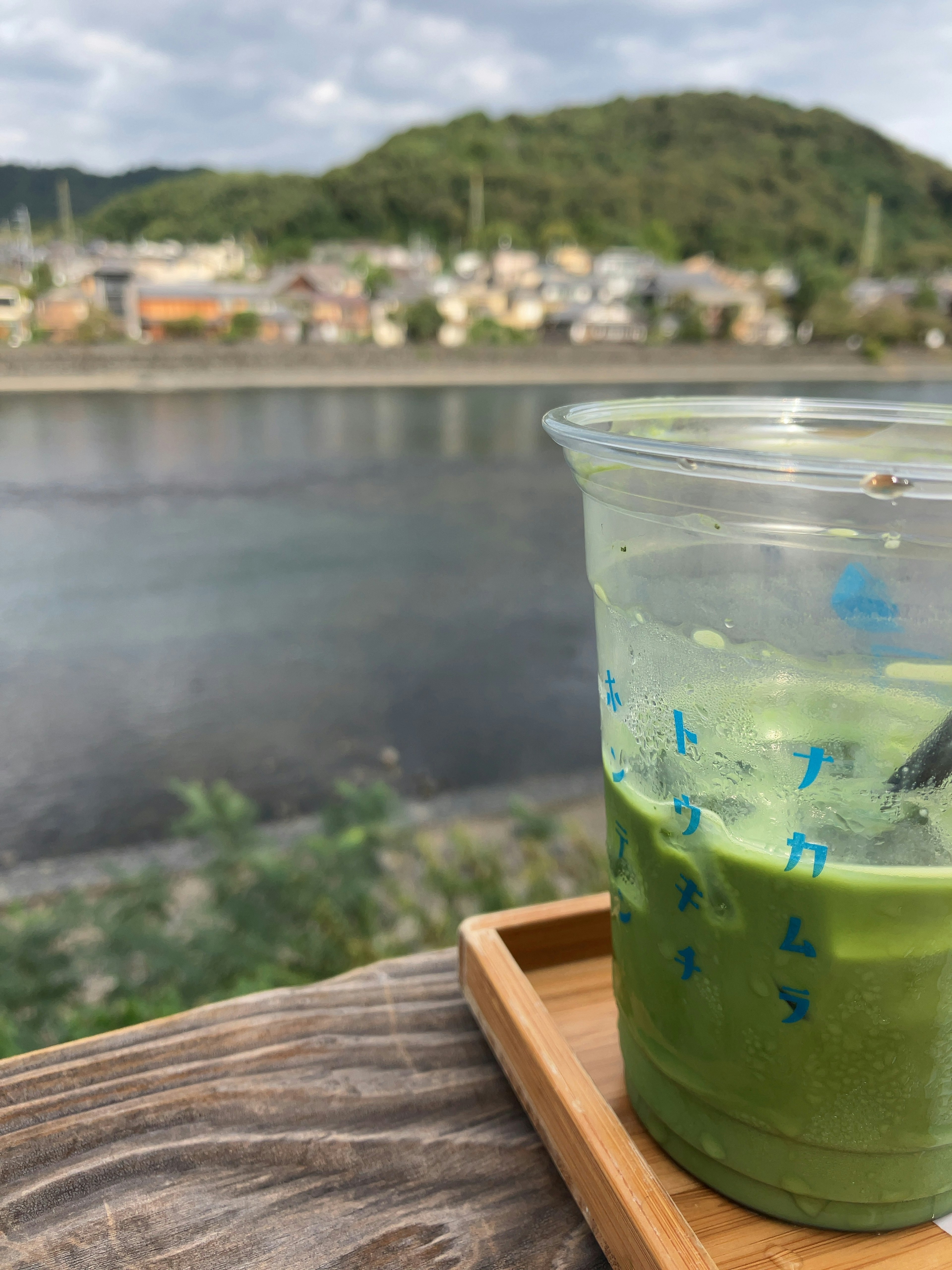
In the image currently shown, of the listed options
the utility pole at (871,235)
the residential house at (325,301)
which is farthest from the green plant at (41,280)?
the utility pole at (871,235)

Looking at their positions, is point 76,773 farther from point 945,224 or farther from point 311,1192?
point 945,224

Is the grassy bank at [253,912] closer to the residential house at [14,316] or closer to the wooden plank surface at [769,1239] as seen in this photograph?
the wooden plank surface at [769,1239]

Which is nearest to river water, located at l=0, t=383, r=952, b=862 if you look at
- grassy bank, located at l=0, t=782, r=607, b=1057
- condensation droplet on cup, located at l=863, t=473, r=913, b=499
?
condensation droplet on cup, located at l=863, t=473, r=913, b=499

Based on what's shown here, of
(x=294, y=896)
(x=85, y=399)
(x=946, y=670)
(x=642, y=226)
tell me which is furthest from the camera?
(x=642, y=226)

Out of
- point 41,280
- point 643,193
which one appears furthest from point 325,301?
point 643,193

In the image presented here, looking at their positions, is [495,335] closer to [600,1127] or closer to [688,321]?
[688,321]

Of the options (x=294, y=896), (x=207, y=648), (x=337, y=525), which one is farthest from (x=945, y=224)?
(x=294, y=896)

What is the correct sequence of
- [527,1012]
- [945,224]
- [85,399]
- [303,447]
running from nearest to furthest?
1. [527,1012]
2. [303,447]
3. [85,399]
4. [945,224]
